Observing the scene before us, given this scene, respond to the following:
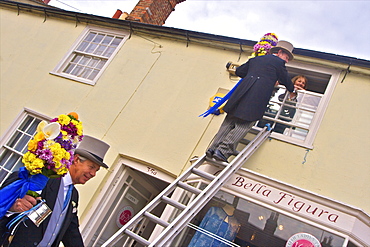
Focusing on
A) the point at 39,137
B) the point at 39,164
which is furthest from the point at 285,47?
the point at 39,164

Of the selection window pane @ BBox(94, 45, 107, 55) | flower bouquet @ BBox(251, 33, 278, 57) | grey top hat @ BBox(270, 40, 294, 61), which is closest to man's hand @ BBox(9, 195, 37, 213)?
flower bouquet @ BBox(251, 33, 278, 57)

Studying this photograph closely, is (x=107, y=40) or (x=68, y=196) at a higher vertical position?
(x=107, y=40)

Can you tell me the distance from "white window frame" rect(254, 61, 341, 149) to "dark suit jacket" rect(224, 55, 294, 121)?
80cm

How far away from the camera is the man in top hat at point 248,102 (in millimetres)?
4785

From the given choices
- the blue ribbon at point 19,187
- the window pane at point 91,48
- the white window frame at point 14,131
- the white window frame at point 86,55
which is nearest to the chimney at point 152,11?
the white window frame at point 86,55

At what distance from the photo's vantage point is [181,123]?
6312 mm

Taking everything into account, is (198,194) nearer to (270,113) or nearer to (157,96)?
(270,113)

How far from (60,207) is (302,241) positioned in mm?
3140

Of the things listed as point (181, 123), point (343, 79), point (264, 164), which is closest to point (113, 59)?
point (181, 123)

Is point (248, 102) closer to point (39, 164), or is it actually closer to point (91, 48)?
point (39, 164)

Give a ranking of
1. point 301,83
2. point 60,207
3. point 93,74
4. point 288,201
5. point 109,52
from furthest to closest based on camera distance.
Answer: point 109,52
point 93,74
point 301,83
point 288,201
point 60,207

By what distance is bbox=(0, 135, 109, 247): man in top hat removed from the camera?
2818 mm

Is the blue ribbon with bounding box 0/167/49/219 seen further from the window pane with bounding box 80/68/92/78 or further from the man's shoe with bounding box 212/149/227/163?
the window pane with bounding box 80/68/92/78

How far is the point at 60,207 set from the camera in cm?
323
